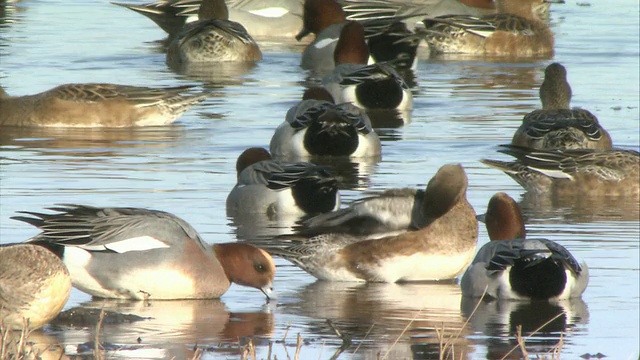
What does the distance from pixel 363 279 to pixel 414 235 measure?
443mm

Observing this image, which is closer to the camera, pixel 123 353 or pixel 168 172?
pixel 123 353

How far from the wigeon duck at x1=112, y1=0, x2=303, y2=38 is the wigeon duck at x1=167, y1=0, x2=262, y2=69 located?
3136 mm

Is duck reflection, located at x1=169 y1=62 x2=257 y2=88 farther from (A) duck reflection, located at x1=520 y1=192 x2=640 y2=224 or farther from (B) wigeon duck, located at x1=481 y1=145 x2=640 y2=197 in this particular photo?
(A) duck reflection, located at x1=520 y1=192 x2=640 y2=224

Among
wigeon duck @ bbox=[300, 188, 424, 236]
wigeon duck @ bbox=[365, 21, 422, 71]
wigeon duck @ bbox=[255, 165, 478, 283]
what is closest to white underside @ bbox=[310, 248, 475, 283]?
wigeon duck @ bbox=[255, 165, 478, 283]

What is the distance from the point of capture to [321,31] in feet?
71.5

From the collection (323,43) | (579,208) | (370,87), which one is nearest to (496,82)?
(323,43)

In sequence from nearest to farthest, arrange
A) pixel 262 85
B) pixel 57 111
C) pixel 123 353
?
pixel 123 353 → pixel 57 111 → pixel 262 85

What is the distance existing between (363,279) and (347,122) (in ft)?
14.5

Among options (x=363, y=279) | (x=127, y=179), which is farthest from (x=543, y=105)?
(x=363, y=279)

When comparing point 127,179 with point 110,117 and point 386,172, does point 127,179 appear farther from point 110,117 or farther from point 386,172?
point 110,117

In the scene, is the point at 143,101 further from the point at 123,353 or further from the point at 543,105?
the point at 123,353

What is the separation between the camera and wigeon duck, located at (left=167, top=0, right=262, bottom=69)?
21219mm

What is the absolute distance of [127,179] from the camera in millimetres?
12477

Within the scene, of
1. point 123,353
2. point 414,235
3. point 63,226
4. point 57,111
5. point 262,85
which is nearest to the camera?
point 123,353
